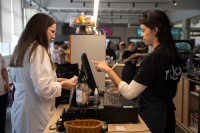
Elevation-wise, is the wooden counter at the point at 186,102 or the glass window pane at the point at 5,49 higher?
the glass window pane at the point at 5,49

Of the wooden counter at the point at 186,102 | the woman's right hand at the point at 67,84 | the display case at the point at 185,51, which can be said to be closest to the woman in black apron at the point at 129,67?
the display case at the point at 185,51

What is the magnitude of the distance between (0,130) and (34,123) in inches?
69.4

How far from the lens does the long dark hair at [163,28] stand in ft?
4.48

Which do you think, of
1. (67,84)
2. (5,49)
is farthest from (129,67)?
(5,49)

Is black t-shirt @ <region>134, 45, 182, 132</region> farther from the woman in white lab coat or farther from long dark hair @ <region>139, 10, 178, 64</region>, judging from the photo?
the woman in white lab coat

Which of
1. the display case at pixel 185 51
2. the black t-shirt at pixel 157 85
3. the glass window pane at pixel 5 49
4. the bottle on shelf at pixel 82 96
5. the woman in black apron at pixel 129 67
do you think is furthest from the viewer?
the glass window pane at pixel 5 49

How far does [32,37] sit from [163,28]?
1.06m

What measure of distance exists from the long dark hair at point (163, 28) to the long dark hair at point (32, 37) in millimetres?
865

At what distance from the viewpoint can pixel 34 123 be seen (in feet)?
5.14

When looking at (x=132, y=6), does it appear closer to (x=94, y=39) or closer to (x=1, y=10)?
(x=1, y=10)

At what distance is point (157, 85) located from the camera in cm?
136

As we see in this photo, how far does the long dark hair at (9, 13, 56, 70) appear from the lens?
1482mm

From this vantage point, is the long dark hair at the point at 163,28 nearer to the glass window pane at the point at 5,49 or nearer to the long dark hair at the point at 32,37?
the long dark hair at the point at 32,37

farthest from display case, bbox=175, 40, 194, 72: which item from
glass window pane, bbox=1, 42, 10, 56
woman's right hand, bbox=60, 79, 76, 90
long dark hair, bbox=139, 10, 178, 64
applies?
glass window pane, bbox=1, 42, 10, 56
